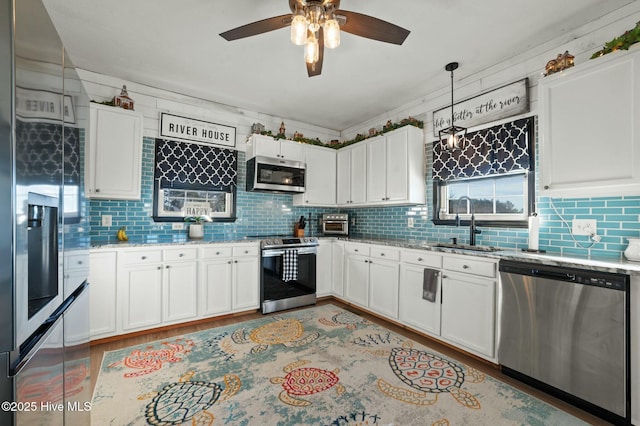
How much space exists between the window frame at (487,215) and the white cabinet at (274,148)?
1.95 m

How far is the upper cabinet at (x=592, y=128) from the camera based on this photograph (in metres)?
1.84

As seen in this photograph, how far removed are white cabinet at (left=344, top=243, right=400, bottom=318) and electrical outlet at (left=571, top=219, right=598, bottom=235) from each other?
151cm

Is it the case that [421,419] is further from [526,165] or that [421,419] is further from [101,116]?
[101,116]

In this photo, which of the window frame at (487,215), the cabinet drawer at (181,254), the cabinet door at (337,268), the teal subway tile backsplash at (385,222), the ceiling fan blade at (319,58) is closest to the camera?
the ceiling fan blade at (319,58)

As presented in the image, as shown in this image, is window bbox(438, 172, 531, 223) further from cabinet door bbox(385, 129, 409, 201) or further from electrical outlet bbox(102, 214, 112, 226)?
electrical outlet bbox(102, 214, 112, 226)

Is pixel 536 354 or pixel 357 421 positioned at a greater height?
pixel 536 354

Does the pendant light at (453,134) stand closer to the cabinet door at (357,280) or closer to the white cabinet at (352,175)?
the white cabinet at (352,175)

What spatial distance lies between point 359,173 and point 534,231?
2.26 metres

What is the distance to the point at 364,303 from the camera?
12.0 ft

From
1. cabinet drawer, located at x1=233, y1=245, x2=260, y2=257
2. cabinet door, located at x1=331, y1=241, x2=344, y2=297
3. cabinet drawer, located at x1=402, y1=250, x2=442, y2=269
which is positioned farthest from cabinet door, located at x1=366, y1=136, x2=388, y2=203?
cabinet drawer, located at x1=233, y1=245, x2=260, y2=257

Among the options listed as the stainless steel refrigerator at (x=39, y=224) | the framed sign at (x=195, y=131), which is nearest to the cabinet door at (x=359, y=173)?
the framed sign at (x=195, y=131)

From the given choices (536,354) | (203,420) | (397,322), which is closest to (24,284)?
(203,420)

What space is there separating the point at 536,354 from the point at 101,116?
14.2ft

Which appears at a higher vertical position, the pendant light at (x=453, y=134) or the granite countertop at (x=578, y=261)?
the pendant light at (x=453, y=134)
